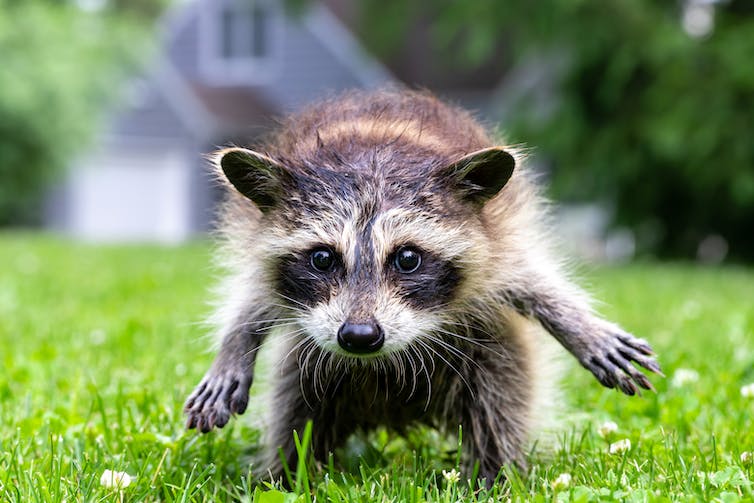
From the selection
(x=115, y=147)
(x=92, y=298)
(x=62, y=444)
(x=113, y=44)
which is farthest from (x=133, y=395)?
(x=113, y=44)

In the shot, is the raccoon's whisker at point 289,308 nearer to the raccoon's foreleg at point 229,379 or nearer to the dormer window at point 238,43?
the raccoon's foreleg at point 229,379

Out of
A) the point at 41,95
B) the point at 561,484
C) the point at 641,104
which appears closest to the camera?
the point at 561,484

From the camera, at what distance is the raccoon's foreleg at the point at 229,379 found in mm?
3051

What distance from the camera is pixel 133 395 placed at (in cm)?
384

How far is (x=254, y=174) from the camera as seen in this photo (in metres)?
3.13

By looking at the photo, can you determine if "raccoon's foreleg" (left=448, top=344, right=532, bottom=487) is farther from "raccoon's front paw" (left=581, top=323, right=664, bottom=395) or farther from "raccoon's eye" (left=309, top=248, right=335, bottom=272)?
"raccoon's eye" (left=309, top=248, right=335, bottom=272)

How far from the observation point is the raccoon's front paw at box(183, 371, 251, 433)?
3.04 m

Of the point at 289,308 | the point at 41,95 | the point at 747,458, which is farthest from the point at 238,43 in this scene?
the point at 747,458

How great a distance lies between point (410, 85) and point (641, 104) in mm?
5464

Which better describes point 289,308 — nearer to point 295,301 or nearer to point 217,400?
point 295,301

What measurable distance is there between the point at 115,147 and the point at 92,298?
1885cm

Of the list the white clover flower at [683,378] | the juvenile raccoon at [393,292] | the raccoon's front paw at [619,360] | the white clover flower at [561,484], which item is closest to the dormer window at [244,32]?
the white clover flower at [683,378]

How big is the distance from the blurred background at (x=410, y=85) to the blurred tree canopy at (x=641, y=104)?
0.03 metres

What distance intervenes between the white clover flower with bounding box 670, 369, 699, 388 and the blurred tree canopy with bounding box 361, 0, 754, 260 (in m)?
6.93
